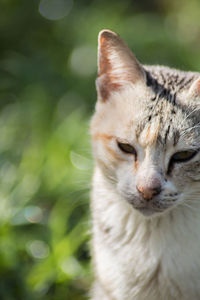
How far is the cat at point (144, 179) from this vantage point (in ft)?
7.85

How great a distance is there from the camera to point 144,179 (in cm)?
234

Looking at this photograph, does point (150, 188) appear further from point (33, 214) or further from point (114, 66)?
point (33, 214)

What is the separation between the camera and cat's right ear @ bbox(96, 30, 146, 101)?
2531mm

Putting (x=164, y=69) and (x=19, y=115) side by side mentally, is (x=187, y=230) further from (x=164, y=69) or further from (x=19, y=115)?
(x=19, y=115)

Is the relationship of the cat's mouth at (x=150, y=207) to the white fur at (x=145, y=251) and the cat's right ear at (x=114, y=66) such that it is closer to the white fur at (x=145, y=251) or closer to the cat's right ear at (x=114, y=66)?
the white fur at (x=145, y=251)

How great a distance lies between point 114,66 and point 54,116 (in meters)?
2.23

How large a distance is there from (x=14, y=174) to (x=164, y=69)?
1.85 meters

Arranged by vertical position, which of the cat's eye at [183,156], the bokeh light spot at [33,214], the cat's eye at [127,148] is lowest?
the bokeh light spot at [33,214]

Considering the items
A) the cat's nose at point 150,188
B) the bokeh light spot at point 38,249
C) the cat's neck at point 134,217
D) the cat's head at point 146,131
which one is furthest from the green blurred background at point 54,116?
the cat's nose at point 150,188

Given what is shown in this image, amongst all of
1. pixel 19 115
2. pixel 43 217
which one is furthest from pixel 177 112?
pixel 19 115

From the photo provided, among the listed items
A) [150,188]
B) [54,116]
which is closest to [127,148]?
[150,188]

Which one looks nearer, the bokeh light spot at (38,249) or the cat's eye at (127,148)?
the cat's eye at (127,148)

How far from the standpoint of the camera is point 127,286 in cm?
269

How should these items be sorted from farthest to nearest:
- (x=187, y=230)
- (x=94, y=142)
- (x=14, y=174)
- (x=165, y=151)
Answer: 1. (x=14, y=174)
2. (x=94, y=142)
3. (x=187, y=230)
4. (x=165, y=151)
